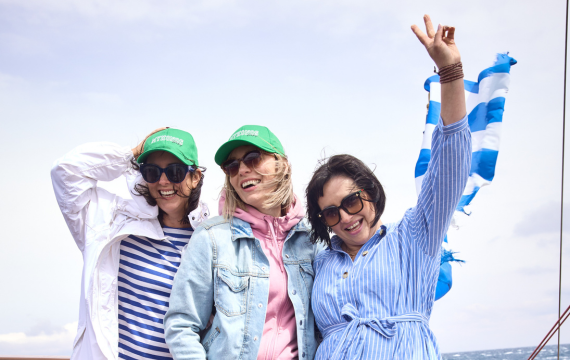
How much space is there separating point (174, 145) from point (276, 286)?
1.13m

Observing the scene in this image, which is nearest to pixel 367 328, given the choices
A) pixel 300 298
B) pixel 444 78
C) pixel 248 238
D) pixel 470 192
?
pixel 300 298

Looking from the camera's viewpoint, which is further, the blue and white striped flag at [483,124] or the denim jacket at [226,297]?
the blue and white striped flag at [483,124]

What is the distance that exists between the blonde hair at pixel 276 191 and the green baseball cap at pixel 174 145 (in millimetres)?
334

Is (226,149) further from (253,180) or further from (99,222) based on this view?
(99,222)

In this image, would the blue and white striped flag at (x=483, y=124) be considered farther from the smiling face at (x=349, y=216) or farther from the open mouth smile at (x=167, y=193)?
the open mouth smile at (x=167, y=193)

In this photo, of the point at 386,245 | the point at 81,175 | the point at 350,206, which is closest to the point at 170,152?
the point at 81,175

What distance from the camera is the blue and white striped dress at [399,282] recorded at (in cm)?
201

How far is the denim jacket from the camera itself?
223cm

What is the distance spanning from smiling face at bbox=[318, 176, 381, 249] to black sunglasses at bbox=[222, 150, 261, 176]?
1.50 feet

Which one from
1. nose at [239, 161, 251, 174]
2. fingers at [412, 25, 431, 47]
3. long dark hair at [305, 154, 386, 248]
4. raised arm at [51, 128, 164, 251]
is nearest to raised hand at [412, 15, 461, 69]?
fingers at [412, 25, 431, 47]

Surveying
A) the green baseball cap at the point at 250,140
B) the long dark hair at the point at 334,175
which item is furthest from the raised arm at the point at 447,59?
the green baseball cap at the point at 250,140

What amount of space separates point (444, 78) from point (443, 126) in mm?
220

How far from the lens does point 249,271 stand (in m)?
Answer: 2.39

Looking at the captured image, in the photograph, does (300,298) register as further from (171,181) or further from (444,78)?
(444,78)
